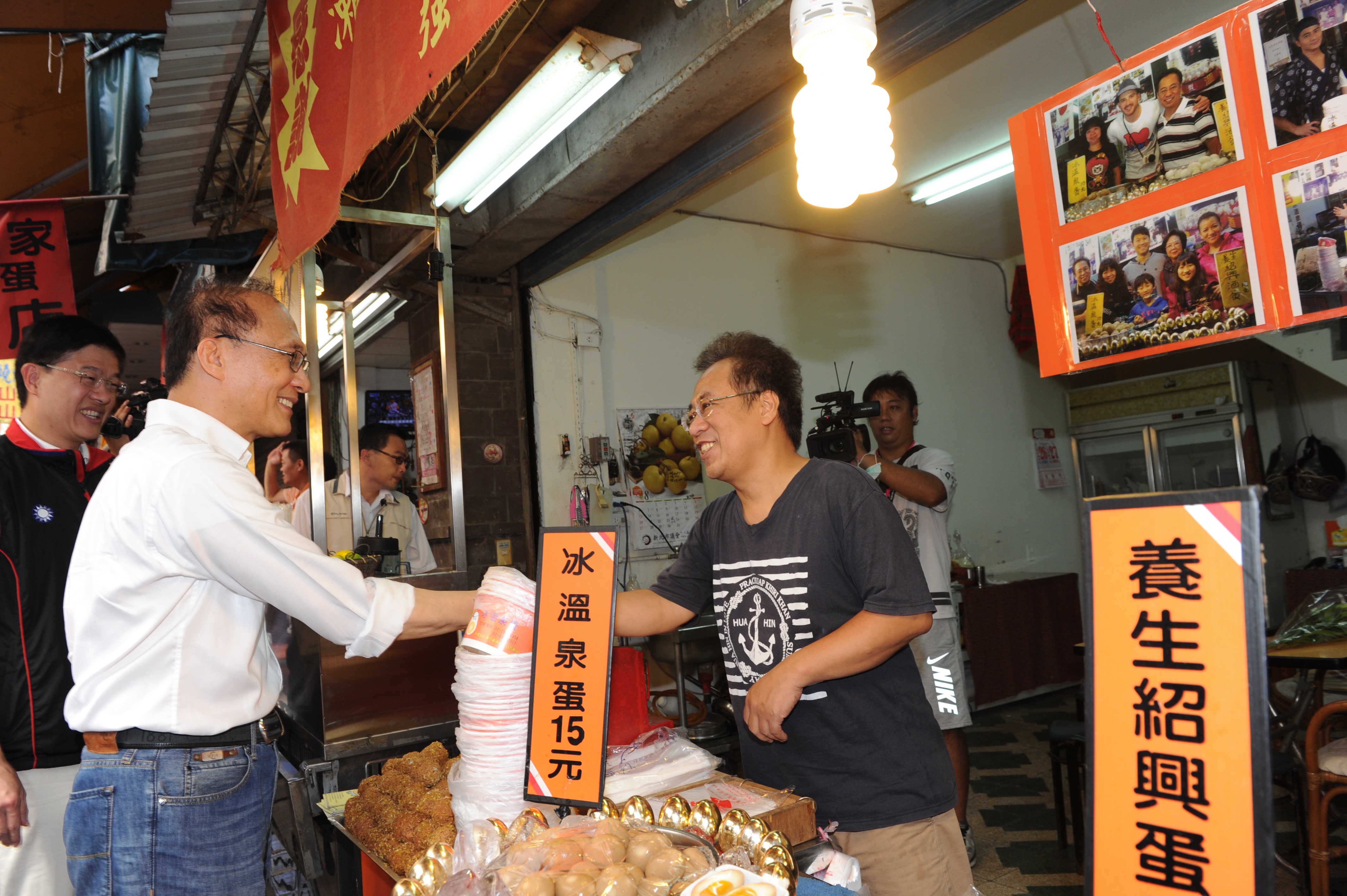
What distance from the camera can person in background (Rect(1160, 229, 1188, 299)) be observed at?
1579mm

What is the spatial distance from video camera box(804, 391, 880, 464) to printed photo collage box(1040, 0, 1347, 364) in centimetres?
140

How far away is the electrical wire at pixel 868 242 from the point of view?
5.82 m

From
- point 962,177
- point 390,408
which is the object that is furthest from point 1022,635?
point 390,408

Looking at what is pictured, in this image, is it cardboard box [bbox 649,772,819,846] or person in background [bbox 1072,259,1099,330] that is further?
person in background [bbox 1072,259,1099,330]

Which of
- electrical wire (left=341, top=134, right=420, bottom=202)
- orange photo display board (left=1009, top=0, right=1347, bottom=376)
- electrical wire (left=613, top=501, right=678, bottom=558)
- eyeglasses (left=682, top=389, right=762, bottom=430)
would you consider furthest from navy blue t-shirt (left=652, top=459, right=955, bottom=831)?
electrical wire (left=613, top=501, right=678, bottom=558)

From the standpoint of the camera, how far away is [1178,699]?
0.79 metres

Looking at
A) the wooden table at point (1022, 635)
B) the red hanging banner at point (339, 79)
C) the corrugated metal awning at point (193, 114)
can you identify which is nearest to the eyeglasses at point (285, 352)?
the red hanging banner at point (339, 79)

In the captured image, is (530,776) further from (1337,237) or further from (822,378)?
(822,378)

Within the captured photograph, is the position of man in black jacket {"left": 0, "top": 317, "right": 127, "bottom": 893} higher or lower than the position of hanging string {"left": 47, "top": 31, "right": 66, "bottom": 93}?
lower

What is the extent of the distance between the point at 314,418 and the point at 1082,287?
2850 millimetres

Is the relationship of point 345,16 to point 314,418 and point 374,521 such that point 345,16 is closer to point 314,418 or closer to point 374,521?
point 314,418

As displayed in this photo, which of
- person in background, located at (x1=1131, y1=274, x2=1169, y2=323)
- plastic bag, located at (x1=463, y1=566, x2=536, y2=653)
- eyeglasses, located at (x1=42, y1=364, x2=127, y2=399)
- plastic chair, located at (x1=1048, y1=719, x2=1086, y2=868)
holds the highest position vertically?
eyeglasses, located at (x1=42, y1=364, x2=127, y2=399)

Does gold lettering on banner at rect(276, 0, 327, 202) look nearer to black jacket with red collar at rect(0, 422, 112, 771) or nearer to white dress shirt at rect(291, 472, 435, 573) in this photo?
black jacket with red collar at rect(0, 422, 112, 771)

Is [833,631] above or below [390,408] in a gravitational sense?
below
